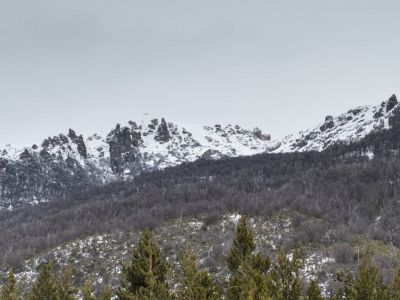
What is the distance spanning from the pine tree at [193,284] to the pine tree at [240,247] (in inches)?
311

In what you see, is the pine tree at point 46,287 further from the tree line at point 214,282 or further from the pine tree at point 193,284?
the pine tree at point 193,284

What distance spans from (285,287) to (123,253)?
442 feet

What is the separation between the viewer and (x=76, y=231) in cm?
19400

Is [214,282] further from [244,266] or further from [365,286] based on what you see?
[365,286]

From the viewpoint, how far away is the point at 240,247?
3956 centimetres

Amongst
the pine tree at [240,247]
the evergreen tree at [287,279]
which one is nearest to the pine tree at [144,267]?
the pine tree at [240,247]

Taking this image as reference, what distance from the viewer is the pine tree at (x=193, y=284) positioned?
29.2 metres

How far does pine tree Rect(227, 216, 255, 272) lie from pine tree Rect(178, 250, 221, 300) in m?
7.90

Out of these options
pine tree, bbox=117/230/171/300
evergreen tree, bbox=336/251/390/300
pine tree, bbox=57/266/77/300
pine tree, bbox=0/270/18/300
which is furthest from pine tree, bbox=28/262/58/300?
evergreen tree, bbox=336/251/390/300

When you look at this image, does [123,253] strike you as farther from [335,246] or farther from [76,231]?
[335,246]

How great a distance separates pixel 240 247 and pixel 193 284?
1098 cm

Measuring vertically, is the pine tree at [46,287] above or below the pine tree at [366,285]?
above

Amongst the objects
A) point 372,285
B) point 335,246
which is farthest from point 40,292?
point 335,246

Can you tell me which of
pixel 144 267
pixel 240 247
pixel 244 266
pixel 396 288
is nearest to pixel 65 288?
pixel 144 267
